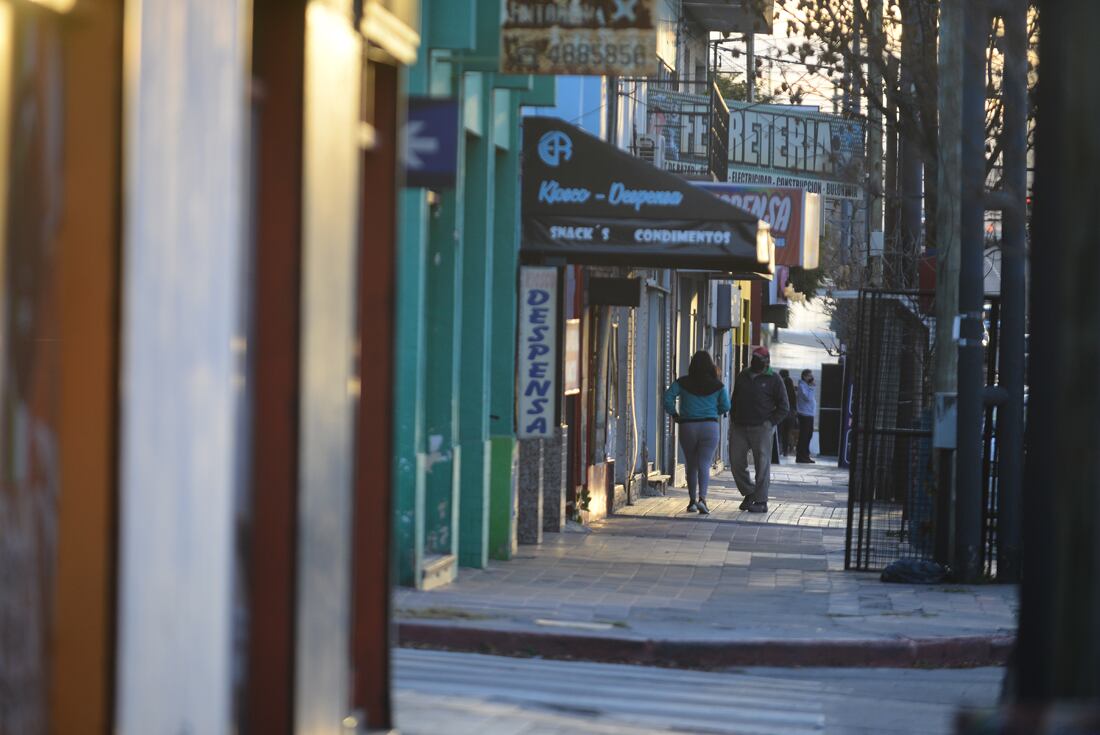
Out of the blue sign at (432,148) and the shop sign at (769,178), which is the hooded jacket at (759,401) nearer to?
the blue sign at (432,148)

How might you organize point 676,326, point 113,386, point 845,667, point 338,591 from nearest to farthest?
point 113,386 → point 338,591 → point 845,667 → point 676,326

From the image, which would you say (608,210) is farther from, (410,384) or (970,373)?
(410,384)

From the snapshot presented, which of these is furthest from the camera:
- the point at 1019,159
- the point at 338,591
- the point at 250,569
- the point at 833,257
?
the point at 833,257

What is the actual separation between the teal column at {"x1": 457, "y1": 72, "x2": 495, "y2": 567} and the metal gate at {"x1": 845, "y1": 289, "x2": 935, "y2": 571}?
297 centimetres

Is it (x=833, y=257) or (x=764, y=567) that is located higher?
(x=833, y=257)

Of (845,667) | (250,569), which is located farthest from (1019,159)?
(250,569)

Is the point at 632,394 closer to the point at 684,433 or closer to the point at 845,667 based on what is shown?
the point at 684,433

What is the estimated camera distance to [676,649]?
36.7ft

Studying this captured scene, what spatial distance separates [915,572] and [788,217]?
11451 mm

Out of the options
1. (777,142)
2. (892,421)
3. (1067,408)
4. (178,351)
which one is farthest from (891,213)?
(1067,408)

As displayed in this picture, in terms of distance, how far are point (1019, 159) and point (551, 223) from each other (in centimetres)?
375

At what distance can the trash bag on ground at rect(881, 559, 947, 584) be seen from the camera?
14836 mm

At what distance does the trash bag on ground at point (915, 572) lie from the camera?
14.8 meters

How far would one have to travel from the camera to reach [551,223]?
15.9 m
